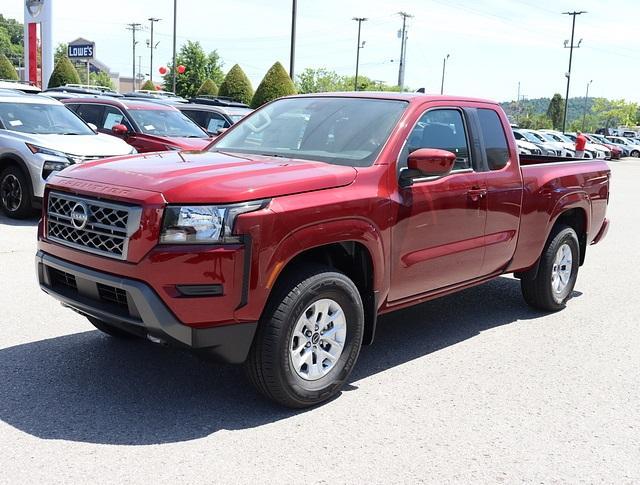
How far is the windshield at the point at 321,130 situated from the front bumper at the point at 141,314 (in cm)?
145

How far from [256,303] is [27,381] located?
5.51ft

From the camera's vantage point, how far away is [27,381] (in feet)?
14.8

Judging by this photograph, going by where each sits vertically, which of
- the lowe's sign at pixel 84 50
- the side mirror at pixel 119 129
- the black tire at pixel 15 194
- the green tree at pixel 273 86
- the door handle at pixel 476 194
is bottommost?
the black tire at pixel 15 194

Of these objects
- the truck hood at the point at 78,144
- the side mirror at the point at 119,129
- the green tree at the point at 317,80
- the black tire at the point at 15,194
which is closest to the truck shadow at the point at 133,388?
the black tire at the point at 15,194

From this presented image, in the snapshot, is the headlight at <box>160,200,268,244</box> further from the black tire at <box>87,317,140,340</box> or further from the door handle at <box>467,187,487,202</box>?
the door handle at <box>467,187,487,202</box>

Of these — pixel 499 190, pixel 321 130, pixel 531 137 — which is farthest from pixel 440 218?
pixel 531 137

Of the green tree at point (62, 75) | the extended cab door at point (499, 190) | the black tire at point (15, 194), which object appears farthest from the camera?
the green tree at point (62, 75)

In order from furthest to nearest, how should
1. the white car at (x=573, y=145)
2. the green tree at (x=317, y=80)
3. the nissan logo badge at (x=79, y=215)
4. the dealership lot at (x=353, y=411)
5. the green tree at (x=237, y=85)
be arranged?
the green tree at (x=317, y=80)
the white car at (x=573, y=145)
the green tree at (x=237, y=85)
the nissan logo badge at (x=79, y=215)
the dealership lot at (x=353, y=411)

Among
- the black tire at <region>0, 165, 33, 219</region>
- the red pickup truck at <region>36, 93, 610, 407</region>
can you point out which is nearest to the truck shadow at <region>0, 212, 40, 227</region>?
the black tire at <region>0, 165, 33, 219</region>

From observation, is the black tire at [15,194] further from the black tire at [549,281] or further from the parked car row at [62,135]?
the black tire at [549,281]

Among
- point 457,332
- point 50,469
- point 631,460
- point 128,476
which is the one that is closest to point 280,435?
point 128,476

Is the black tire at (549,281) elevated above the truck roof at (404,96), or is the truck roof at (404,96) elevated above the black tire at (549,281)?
the truck roof at (404,96)

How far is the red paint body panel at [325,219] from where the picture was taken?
149 inches

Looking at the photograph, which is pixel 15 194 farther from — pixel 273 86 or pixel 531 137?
pixel 531 137
